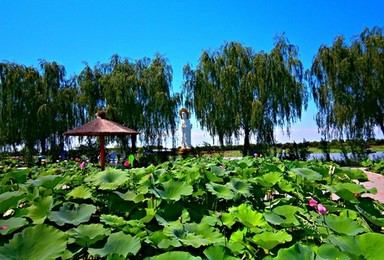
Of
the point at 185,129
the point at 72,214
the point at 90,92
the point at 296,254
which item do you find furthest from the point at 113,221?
the point at 90,92

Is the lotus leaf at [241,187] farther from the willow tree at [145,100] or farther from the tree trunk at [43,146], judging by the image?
the tree trunk at [43,146]

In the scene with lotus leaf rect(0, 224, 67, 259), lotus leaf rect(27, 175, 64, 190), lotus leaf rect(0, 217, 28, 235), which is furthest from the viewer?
lotus leaf rect(27, 175, 64, 190)

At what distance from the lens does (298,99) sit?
46.3 feet

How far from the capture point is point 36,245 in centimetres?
108

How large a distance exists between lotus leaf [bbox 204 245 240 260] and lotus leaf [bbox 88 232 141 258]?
9.4 inches

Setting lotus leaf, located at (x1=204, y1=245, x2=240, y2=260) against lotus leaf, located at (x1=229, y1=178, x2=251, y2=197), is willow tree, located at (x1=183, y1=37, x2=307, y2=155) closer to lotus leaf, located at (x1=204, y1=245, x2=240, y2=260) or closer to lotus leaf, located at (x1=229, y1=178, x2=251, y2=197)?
lotus leaf, located at (x1=229, y1=178, x2=251, y2=197)

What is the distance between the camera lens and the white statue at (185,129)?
615 inches

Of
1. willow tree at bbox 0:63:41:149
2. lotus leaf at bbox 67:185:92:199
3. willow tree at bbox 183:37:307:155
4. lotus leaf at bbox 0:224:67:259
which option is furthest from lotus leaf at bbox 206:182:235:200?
willow tree at bbox 0:63:41:149

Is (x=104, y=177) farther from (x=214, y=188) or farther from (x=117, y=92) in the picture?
(x=117, y=92)

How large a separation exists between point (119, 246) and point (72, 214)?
388 mm

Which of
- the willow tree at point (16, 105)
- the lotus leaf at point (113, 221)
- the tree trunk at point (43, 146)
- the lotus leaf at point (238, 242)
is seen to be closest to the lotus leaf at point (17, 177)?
the lotus leaf at point (113, 221)

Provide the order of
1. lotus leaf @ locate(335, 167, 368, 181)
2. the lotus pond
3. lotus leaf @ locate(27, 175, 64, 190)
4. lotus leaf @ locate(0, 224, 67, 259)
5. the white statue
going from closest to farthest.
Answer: lotus leaf @ locate(0, 224, 67, 259) → the lotus pond → lotus leaf @ locate(27, 175, 64, 190) → lotus leaf @ locate(335, 167, 368, 181) → the white statue

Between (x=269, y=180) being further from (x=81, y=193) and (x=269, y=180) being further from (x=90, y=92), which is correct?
(x=90, y=92)

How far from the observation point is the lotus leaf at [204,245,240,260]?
1153mm
